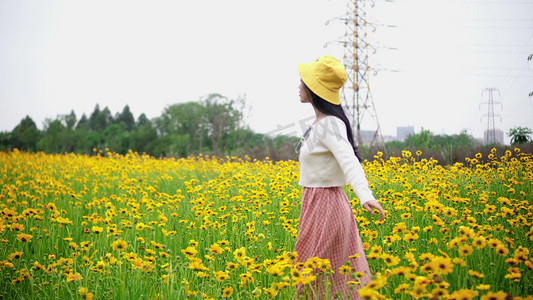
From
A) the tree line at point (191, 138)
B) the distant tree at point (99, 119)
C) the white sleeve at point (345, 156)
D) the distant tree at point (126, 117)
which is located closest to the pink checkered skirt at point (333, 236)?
the white sleeve at point (345, 156)

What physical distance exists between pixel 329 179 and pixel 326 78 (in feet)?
1.95

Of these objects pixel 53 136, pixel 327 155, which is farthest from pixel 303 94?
pixel 53 136

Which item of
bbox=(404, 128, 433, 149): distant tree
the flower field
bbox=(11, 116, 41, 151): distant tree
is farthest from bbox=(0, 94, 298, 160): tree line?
the flower field

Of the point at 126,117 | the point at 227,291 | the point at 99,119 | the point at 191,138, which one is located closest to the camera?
the point at 227,291

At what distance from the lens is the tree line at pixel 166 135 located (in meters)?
14.8

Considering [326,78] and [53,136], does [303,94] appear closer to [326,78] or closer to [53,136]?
[326,78]

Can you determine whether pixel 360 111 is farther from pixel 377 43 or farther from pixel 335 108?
pixel 335 108

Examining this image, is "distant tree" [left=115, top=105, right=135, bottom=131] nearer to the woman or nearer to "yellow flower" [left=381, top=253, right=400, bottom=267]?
the woman

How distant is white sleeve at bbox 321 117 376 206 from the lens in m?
1.68

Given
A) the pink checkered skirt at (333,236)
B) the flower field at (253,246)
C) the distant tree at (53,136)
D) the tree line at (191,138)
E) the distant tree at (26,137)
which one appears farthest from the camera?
the distant tree at (53,136)

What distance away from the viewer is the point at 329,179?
6.36 feet

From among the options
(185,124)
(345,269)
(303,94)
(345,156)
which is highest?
(185,124)

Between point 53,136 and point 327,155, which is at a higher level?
point 53,136

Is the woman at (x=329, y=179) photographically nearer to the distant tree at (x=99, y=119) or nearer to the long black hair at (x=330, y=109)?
the long black hair at (x=330, y=109)
